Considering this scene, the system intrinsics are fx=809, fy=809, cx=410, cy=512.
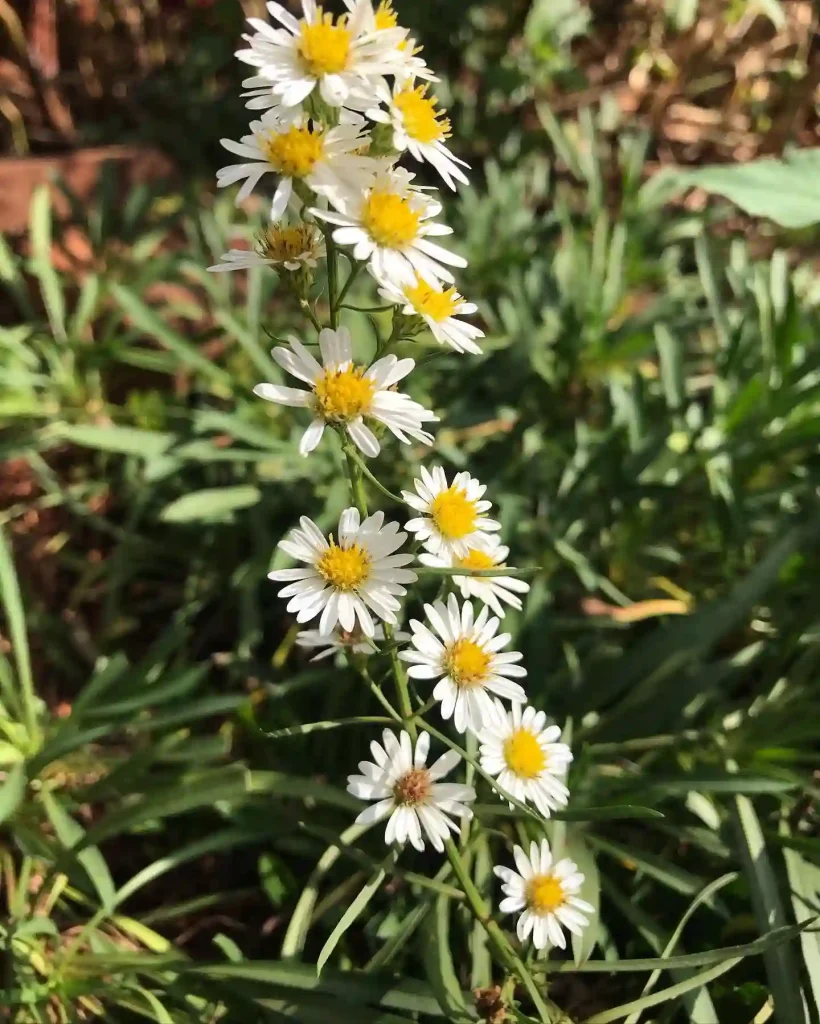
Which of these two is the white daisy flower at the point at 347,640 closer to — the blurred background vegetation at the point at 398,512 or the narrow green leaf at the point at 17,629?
the blurred background vegetation at the point at 398,512

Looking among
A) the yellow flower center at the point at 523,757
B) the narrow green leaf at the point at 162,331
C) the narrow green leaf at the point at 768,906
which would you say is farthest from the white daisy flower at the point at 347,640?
the narrow green leaf at the point at 162,331

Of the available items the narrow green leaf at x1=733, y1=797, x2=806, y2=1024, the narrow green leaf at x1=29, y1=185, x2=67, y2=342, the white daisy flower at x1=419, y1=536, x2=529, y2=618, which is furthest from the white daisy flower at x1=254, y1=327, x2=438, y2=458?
the narrow green leaf at x1=29, y1=185, x2=67, y2=342

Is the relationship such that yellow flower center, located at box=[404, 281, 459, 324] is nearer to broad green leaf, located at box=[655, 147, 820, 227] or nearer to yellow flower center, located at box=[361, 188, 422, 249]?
yellow flower center, located at box=[361, 188, 422, 249]

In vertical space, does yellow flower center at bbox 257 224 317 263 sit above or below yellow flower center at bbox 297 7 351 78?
below

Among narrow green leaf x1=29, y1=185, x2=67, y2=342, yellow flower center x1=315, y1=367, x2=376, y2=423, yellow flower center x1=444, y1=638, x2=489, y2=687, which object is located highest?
narrow green leaf x1=29, y1=185, x2=67, y2=342

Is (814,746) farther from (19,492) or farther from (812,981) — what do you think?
(19,492)

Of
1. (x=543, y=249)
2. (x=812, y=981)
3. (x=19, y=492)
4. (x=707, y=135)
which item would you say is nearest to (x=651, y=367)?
(x=543, y=249)

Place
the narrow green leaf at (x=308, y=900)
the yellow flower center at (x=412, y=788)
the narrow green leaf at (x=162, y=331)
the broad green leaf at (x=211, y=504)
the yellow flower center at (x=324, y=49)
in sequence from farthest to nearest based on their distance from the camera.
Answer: the narrow green leaf at (x=162, y=331)
the broad green leaf at (x=211, y=504)
the narrow green leaf at (x=308, y=900)
the yellow flower center at (x=412, y=788)
the yellow flower center at (x=324, y=49)
